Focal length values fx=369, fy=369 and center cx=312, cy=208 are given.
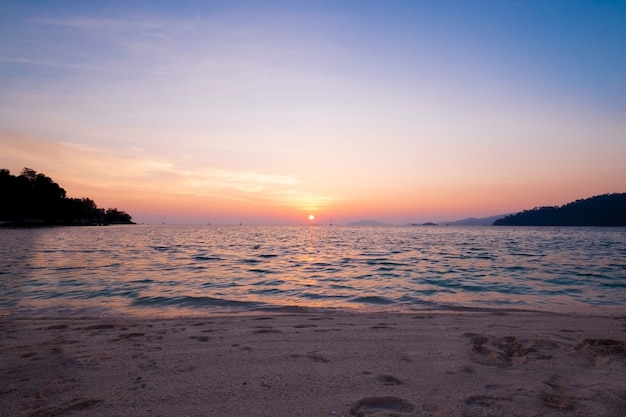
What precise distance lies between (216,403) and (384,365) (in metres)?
2.59

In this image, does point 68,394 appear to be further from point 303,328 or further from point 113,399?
point 303,328

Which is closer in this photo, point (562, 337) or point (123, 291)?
point (562, 337)

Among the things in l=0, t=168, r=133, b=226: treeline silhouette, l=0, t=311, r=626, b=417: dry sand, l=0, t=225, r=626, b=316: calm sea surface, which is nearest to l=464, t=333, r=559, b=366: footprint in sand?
l=0, t=311, r=626, b=417: dry sand

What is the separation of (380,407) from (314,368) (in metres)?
1.45

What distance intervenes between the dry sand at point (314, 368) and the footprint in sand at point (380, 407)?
2cm

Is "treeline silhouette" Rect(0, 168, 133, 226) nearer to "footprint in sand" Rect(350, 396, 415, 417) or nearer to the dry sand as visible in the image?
the dry sand

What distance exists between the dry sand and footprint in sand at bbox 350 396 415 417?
0.8 inches

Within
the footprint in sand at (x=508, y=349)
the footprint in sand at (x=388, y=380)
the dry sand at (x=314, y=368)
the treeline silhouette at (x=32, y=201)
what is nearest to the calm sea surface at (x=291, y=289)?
the dry sand at (x=314, y=368)

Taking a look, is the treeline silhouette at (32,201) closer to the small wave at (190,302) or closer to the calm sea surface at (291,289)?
the calm sea surface at (291,289)

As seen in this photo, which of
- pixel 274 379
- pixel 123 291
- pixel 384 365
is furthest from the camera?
pixel 123 291

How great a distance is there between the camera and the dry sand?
4281 millimetres

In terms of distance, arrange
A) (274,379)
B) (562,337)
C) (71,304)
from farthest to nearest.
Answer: (71,304) → (562,337) → (274,379)

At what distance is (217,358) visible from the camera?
5977 mm

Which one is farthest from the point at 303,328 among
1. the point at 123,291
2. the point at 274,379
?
the point at 123,291
